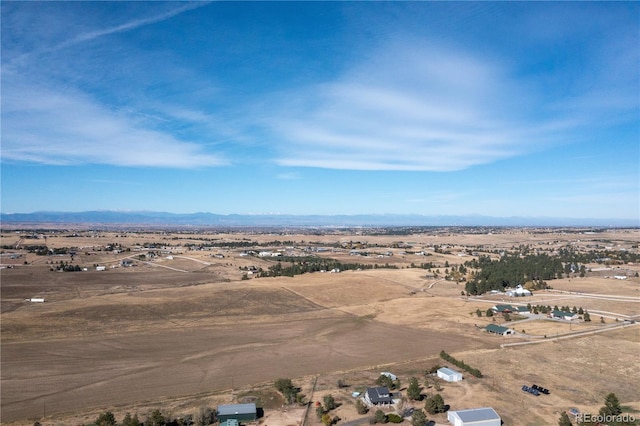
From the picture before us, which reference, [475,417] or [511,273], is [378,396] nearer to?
[475,417]

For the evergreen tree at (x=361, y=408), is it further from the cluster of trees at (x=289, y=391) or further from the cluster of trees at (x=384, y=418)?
the cluster of trees at (x=289, y=391)

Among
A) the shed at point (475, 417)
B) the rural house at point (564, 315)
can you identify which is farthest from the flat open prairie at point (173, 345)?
the rural house at point (564, 315)

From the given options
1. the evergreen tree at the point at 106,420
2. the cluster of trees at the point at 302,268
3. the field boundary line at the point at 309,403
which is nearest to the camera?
the evergreen tree at the point at 106,420

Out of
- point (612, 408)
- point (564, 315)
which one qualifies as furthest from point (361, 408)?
point (564, 315)

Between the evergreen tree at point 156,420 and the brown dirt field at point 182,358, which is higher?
the evergreen tree at point 156,420

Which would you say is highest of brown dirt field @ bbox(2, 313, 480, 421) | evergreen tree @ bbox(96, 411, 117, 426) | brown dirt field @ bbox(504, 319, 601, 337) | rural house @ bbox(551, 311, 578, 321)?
rural house @ bbox(551, 311, 578, 321)

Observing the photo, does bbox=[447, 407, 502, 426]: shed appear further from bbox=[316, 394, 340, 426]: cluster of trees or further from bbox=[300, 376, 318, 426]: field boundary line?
bbox=[300, 376, 318, 426]: field boundary line

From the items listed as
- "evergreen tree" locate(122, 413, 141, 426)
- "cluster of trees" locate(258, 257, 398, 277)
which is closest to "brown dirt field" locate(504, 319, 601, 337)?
"evergreen tree" locate(122, 413, 141, 426)
